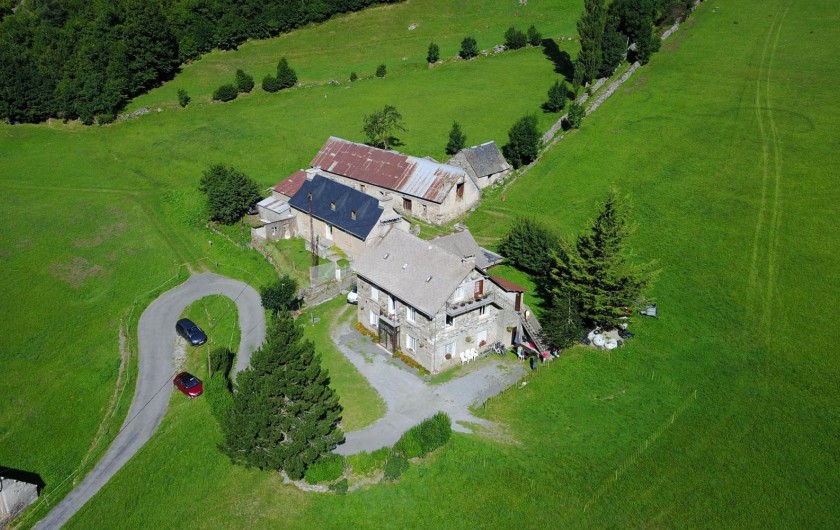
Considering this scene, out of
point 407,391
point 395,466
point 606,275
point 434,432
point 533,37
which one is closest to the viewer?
point 395,466

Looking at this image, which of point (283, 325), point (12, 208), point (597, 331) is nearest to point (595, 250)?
point (597, 331)

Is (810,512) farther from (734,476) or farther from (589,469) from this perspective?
(589,469)

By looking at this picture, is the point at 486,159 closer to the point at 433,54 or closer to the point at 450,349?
the point at 450,349

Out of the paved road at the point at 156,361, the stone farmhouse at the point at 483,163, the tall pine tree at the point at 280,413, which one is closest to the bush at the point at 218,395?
the tall pine tree at the point at 280,413

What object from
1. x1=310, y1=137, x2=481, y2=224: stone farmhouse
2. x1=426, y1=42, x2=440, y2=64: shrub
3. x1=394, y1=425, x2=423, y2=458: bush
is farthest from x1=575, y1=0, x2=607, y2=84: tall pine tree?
x1=394, y1=425, x2=423, y2=458: bush

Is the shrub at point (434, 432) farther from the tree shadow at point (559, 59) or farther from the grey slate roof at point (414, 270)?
the tree shadow at point (559, 59)

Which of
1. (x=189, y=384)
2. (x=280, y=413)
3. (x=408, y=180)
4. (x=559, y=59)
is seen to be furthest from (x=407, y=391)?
(x=559, y=59)

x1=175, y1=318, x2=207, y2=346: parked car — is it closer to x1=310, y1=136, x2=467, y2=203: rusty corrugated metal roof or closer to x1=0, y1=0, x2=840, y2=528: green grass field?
x1=0, y1=0, x2=840, y2=528: green grass field
